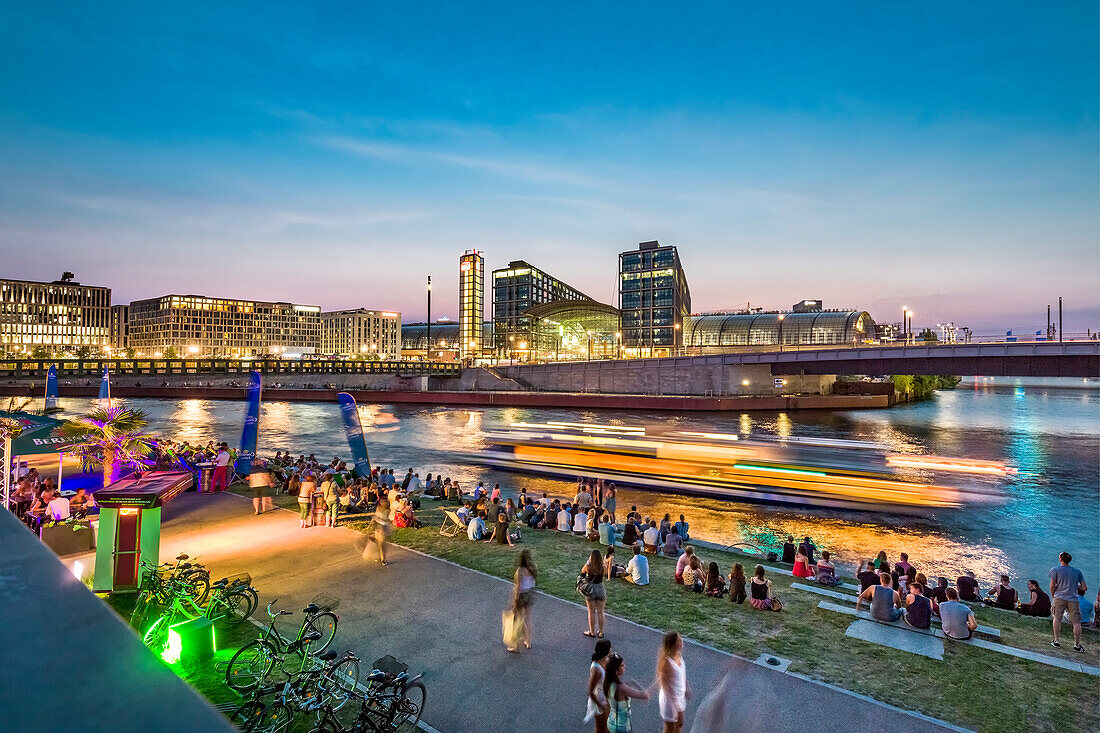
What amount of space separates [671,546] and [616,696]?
916 cm

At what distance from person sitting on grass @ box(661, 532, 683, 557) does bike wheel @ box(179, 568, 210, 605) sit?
10.7m

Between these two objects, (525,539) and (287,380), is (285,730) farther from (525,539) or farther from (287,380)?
(287,380)

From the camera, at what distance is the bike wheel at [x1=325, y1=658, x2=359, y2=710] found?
7.36m

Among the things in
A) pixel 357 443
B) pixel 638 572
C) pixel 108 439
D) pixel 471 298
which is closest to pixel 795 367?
pixel 357 443

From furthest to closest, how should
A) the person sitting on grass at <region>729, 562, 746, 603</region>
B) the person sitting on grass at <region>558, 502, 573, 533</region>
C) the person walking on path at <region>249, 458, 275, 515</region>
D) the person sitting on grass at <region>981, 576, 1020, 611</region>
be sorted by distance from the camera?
1. the person sitting on grass at <region>558, 502, 573, 533</region>
2. the person walking on path at <region>249, 458, 275, 515</region>
3. the person sitting on grass at <region>981, 576, 1020, 611</region>
4. the person sitting on grass at <region>729, 562, 746, 603</region>

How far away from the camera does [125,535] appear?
10977 mm

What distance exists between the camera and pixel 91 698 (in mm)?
1551

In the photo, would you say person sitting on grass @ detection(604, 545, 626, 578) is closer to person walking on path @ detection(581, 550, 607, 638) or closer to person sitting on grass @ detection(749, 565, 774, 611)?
person sitting on grass @ detection(749, 565, 774, 611)

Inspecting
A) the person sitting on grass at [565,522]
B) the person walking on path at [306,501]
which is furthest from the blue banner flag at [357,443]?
the person sitting on grass at [565,522]

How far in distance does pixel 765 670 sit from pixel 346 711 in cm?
613

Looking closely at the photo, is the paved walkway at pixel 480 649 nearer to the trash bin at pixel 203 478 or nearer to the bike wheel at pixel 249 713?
the bike wheel at pixel 249 713

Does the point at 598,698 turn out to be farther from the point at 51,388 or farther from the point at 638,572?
the point at 51,388

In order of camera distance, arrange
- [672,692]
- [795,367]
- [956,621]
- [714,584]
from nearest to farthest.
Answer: [672,692], [956,621], [714,584], [795,367]

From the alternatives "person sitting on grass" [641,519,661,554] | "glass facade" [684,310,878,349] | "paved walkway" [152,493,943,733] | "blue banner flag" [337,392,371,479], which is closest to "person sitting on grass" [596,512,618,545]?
"person sitting on grass" [641,519,661,554]
